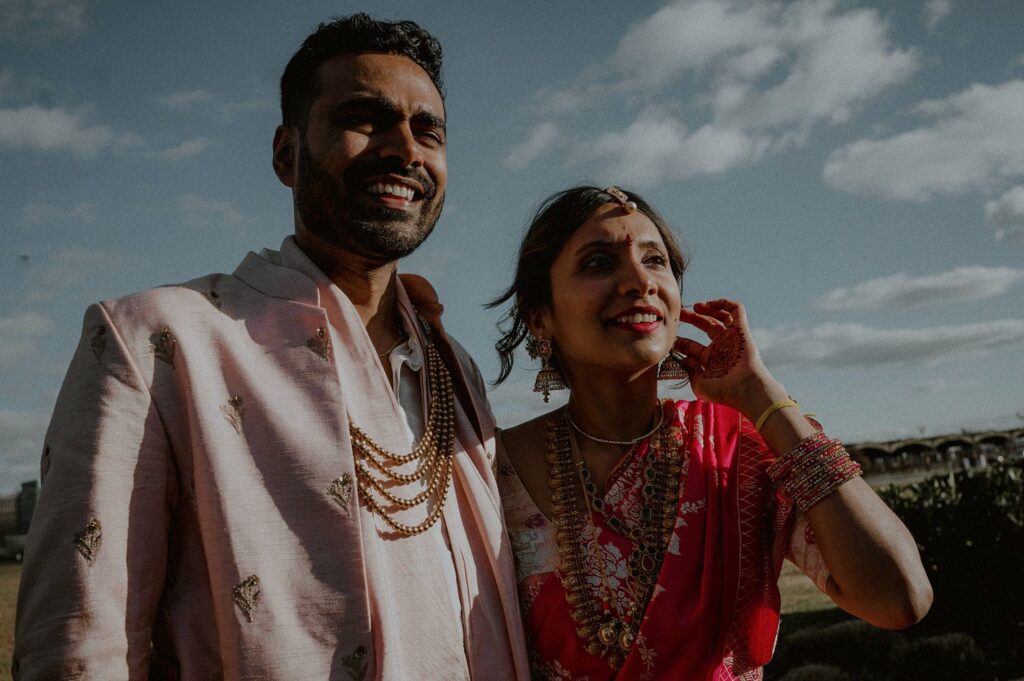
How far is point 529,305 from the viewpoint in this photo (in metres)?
3.47

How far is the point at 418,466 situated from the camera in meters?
2.48

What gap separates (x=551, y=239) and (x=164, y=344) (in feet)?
5.54

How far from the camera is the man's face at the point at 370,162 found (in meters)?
2.59

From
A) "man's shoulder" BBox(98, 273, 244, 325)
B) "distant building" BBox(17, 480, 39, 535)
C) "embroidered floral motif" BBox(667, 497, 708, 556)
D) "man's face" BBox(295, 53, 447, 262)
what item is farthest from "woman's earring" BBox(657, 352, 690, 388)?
"distant building" BBox(17, 480, 39, 535)

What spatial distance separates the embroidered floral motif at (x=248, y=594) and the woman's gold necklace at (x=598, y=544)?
1170 mm

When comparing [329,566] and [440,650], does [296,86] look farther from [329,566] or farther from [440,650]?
[440,650]

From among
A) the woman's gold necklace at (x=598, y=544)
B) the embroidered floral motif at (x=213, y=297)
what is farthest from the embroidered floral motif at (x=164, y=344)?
the woman's gold necklace at (x=598, y=544)

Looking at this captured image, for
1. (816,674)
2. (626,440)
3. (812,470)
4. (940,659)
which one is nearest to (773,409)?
(812,470)

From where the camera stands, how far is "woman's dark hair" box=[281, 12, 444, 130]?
2809 mm

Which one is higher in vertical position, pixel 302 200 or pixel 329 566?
pixel 302 200

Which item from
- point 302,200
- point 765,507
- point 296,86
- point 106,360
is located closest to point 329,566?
point 106,360

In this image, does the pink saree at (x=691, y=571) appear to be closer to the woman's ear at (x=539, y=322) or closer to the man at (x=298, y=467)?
the man at (x=298, y=467)

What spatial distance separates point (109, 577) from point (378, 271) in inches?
51.8

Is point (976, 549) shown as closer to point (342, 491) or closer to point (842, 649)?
point (842, 649)
